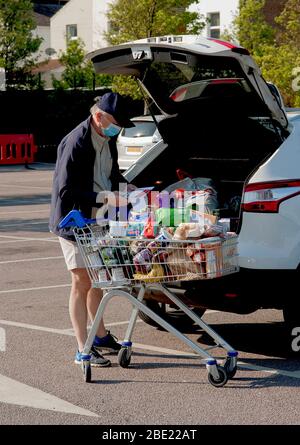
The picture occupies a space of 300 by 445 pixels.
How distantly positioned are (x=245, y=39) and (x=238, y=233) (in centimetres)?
3599

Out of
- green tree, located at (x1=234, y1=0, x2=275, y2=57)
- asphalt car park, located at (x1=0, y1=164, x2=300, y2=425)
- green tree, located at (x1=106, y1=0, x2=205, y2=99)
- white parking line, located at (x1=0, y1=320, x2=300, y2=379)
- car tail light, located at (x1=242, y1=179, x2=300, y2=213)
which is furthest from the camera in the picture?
green tree, located at (x1=234, y1=0, x2=275, y2=57)

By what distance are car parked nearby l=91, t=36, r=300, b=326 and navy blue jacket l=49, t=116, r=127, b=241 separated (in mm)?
686

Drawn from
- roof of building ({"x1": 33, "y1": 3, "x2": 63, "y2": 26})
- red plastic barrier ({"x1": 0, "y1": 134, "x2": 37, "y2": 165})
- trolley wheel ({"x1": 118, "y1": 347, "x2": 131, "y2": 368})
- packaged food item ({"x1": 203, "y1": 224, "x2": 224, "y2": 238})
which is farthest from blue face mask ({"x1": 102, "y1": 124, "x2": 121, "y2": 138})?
roof of building ({"x1": 33, "y1": 3, "x2": 63, "y2": 26})

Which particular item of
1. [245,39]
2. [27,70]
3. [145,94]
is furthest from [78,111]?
[145,94]

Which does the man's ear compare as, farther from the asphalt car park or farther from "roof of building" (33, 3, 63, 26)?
"roof of building" (33, 3, 63, 26)

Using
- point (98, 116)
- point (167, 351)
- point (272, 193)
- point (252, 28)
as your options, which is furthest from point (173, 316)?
point (252, 28)

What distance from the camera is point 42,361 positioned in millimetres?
Result: 6957

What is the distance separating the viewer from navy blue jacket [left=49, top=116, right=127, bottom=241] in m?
6.62

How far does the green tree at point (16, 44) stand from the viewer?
3972cm

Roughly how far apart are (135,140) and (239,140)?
15483 mm

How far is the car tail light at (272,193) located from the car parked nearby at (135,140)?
16116 millimetres

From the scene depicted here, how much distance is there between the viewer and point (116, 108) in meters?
6.61

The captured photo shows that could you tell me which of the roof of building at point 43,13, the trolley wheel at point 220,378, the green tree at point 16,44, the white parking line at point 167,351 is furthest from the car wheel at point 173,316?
the roof of building at point 43,13

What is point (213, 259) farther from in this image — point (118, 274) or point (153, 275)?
point (118, 274)
